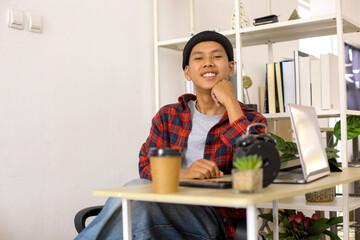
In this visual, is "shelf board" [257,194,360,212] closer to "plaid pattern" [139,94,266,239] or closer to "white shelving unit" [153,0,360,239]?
"white shelving unit" [153,0,360,239]

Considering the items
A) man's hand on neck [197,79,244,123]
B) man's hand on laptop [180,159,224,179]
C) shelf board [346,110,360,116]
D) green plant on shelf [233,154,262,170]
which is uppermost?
man's hand on neck [197,79,244,123]

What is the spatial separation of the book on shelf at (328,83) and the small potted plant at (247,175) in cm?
157

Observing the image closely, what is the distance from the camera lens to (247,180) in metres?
0.91

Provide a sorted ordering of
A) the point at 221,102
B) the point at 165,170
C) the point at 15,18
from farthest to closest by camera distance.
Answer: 1. the point at 15,18
2. the point at 221,102
3. the point at 165,170

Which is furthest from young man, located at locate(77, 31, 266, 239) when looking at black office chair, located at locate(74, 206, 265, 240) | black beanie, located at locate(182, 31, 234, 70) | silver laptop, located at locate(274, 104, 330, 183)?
silver laptop, located at locate(274, 104, 330, 183)

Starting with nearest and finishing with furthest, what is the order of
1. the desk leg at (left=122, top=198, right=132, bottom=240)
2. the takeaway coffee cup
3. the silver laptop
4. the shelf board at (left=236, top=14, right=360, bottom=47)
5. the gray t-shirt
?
the takeaway coffee cup → the desk leg at (left=122, top=198, right=132, bottom=240) → the silver laptop → the gray t-shirt → the shelf board at (left=236, top=14, right=360, bottom=47)

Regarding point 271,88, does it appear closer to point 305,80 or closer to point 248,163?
point 305,80

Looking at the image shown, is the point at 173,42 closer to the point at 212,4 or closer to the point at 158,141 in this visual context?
the point at 212,4

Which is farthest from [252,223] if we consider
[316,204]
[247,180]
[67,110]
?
[67,110]

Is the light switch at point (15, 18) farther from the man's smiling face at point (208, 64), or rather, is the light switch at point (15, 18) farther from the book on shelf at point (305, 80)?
the book on shelf at point (305, 80)

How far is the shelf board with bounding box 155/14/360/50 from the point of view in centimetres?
236

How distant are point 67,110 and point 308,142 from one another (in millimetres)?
1285

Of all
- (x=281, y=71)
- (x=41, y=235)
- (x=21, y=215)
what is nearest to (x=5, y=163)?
(x=21, y=215)

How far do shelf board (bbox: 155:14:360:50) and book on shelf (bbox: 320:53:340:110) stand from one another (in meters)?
0.18
